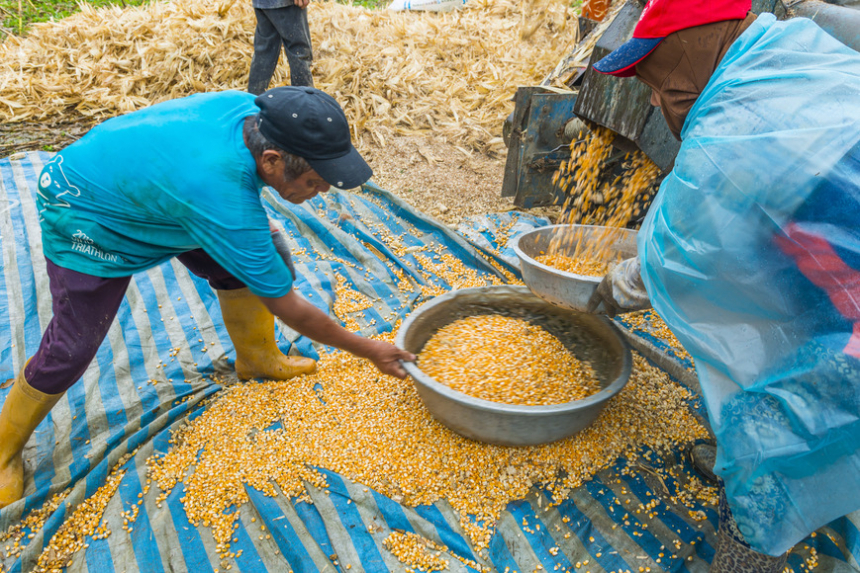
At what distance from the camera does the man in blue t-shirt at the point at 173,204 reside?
172cm

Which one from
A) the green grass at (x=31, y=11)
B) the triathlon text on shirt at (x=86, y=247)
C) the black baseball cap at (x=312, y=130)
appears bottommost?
the triathlon text on shirt at (x=86, y=247)

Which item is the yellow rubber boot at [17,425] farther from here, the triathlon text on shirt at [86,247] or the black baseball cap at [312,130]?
the black baseball cap at [312,130]

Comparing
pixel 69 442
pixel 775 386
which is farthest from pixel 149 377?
pixel 775 386

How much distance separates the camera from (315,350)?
2963mm

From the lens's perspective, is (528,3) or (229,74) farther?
(528,3)

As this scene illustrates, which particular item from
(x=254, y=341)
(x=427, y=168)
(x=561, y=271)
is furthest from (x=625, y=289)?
(x=427, y=168)

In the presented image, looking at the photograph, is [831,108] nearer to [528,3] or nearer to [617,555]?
[617,555]

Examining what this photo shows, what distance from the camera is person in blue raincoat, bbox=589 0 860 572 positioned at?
1.31 metres

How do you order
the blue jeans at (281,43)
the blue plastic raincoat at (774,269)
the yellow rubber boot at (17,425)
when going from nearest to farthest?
the blue plastic raincoat at (774,269), the yellow rubber boot at (17,425), the blue jeans at (281,43)

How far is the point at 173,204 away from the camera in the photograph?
178cm

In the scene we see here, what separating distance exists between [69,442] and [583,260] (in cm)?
257

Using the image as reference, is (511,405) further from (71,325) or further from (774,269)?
(71,325)

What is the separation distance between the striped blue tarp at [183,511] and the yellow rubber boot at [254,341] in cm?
22

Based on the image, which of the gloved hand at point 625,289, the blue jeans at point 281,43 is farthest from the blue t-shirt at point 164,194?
the blue jeans at point 281,43
